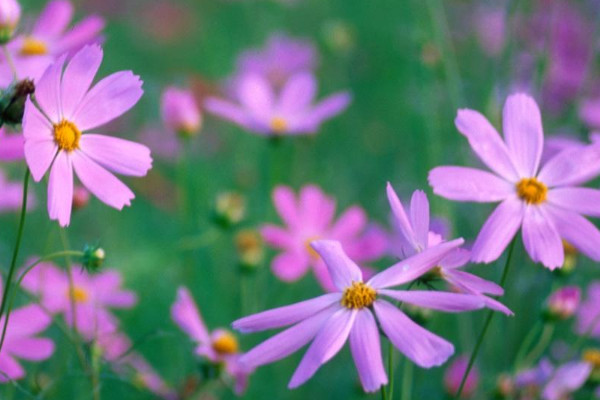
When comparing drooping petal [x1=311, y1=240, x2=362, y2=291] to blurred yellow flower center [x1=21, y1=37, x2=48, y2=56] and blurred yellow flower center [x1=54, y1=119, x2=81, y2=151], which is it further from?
blurred yellow flower center [x1=21, y1=37, x2=48, y2=56]

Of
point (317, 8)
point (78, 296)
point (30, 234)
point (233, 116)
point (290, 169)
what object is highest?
point (317, 8)

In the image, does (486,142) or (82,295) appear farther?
(82,295)

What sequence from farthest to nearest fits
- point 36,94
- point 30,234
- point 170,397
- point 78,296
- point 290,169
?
1. point 290,169
2. point 30,234
3. point 78,296
4. point 170,397
5. point 36,94

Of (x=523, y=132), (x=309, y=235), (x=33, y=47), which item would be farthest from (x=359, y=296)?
(x=309, y=235)

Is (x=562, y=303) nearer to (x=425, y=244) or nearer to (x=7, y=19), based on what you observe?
(x=425, y=244)

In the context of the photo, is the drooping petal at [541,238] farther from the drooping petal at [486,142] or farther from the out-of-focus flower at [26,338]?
the out-of-focus flower at [26,338]

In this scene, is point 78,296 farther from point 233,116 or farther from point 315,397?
point 315,397

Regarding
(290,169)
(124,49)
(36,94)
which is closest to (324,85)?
(290,169)

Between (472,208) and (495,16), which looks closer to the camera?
(472,208)
